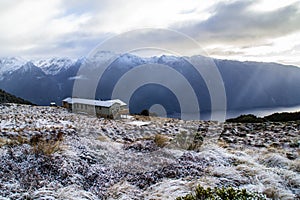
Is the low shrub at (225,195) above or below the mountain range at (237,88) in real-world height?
below

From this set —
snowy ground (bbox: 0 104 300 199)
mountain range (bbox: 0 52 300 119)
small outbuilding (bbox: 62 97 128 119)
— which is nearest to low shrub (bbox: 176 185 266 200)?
snowy ground (bbox: 0 104 300 199)

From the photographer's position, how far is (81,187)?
200 inches

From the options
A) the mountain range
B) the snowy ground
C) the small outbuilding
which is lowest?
the snowy ground

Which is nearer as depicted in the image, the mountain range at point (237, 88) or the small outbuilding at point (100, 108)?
the small outbuilding at point (100, 108)

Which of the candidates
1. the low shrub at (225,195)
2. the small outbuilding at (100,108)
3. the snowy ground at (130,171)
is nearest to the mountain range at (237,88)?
the small outbuilding at (100,108)

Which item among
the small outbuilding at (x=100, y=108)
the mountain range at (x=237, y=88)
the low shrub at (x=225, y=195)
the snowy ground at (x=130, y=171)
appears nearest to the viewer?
the low shrub at (x=225, y=195)

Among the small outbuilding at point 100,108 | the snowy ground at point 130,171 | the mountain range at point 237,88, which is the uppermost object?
the mountain range at point 237,88

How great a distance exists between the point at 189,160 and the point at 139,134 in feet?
20.0

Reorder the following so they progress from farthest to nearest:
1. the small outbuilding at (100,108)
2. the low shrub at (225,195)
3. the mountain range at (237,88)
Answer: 1. the mountain range at (237,88)
2. the small outbuilding at (100,108)
3. the low shrub at (225,195)

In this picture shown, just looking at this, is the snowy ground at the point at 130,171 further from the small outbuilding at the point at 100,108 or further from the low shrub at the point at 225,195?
the small outbuilding at the point at 100,108

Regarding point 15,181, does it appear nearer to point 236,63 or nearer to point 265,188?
point 265,188

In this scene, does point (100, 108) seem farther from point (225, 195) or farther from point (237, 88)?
point (237, 88)

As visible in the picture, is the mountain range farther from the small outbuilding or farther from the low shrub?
the low shrub

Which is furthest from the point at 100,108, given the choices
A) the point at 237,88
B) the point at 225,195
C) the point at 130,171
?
the point at 237,88
